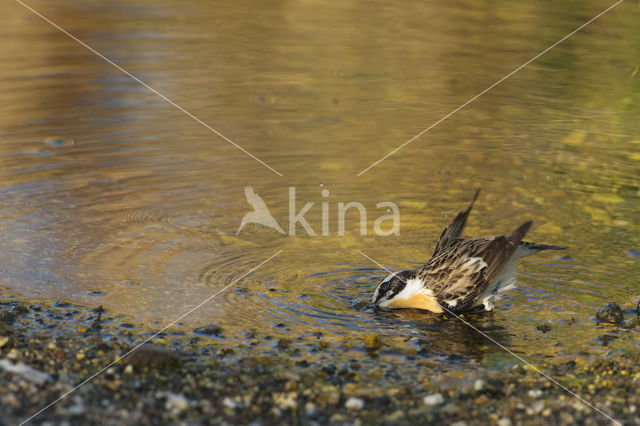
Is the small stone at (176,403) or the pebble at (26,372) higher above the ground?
the pebble at (26,372)

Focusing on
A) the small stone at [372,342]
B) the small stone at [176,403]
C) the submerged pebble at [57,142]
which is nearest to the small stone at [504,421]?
the small stone at [372,342]

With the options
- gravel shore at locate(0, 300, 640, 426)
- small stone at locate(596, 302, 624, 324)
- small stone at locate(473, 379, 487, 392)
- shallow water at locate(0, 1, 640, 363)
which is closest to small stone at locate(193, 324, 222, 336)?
gravel shore at locate(0, 300, 640, 426)

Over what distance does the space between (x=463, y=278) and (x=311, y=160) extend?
3311mm

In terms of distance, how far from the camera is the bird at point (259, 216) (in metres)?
8.17

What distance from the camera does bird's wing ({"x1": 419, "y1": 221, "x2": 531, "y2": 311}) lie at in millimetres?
6859

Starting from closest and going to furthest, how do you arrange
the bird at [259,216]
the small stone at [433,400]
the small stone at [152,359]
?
the small stone at [433,400] < the small stone at [152,359] < the bird at [259,216]

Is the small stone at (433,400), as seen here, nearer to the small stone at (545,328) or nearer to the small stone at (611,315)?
the small stone at (545,328)

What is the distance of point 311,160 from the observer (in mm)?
9758

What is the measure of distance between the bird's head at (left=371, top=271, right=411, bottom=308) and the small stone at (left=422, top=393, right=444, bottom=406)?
155 cm

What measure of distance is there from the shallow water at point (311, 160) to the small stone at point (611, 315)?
0.19 metres

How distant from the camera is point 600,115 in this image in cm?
1172

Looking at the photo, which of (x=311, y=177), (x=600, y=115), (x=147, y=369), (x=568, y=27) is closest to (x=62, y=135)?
(x=311, y=177)

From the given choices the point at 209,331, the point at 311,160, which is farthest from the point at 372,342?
the point at 311,160

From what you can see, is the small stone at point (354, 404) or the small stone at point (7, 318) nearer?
the small stone at point (354, 404)
